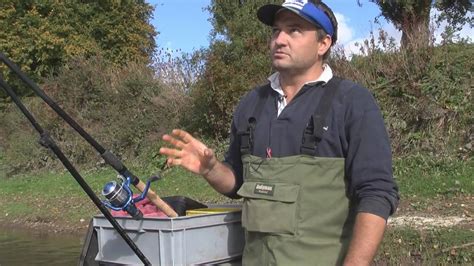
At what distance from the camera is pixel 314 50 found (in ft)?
9.02

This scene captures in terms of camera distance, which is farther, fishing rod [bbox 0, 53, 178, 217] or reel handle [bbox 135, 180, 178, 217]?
reel handle [bbox 135, 180, 178, 217]

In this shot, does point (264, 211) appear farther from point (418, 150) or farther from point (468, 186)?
point (418, 150)

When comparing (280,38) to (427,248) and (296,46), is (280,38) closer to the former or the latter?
(296,46)

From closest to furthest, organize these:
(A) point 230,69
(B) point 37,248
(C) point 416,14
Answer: (B) point 37,248
(A) point 230,69
(C) point 416,14

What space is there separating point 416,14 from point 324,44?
13978mm

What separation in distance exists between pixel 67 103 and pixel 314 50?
16.9m

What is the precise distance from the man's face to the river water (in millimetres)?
6899

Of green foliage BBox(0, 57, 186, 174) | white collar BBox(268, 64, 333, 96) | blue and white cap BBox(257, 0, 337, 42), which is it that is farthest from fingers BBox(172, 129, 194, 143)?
green foliage BBox(0, 57, 186, 174)

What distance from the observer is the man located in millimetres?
2469

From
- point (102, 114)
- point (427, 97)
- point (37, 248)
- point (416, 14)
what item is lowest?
point (37, 248)

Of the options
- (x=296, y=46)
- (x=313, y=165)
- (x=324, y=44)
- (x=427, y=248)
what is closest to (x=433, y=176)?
(x=427, y=248)

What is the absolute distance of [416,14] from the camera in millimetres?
15852

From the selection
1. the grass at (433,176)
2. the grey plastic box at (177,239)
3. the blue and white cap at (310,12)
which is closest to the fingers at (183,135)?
the grey plastic box at (177,239)

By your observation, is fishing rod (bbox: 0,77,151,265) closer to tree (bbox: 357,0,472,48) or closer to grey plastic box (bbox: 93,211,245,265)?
grey plastic box (bbox: 93,211,245,265)
